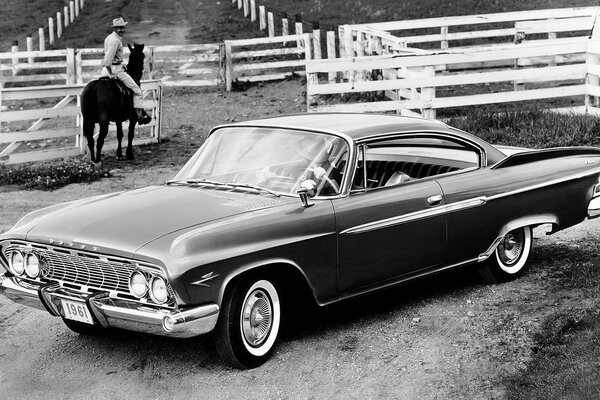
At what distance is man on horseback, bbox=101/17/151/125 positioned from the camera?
53.5ft

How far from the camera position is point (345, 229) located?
685 cm

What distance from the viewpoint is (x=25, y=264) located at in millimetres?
6746

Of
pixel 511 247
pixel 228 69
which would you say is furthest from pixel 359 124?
pixel 228 69

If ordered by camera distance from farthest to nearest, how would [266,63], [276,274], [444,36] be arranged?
[266,63]
[444,36]
[276,274]

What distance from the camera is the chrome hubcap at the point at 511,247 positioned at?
8156 millimetres

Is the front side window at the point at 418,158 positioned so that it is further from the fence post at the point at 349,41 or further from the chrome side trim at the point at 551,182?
the fence post at the point at 349,41

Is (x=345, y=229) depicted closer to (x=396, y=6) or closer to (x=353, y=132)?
(x=353, y=132)

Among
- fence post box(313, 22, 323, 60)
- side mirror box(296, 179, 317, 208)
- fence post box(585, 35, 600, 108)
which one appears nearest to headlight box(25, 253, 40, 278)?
side mirror box(296, 179, 317, 208)

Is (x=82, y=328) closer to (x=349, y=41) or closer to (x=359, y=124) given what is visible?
(x=359, y=124)

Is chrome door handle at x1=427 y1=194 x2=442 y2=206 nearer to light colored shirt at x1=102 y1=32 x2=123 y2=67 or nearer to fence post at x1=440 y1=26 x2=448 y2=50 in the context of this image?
light colored shirt at x1=102 y1=32 x2=123 y2=67

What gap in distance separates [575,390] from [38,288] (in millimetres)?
3211

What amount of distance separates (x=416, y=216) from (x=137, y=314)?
2.12 m

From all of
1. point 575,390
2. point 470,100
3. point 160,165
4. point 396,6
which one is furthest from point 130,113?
point 396,6

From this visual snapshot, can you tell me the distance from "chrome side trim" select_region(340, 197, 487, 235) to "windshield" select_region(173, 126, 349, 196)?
29 centimetres
